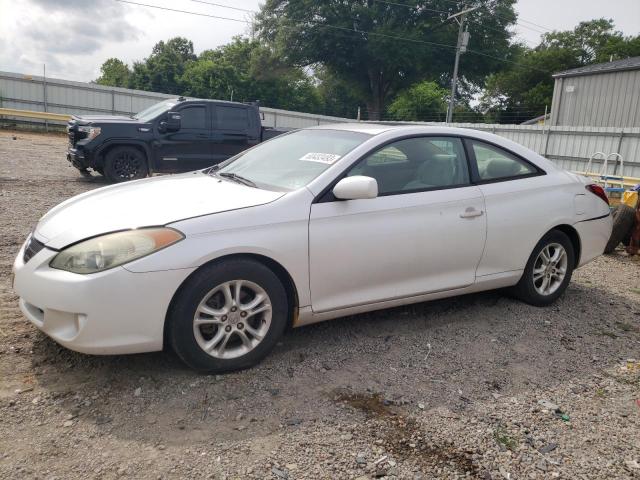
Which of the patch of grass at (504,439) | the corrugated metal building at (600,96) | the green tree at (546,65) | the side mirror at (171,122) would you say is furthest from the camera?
the green tree at (546,65)

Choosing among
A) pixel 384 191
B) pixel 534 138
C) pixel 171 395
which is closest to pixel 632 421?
pixel 384 191

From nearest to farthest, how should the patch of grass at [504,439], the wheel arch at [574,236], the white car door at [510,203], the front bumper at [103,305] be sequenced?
the patch of grass at [504,439], the front bumper at [103,305], the white car door at [510,203], the wheel arch at [574,236]

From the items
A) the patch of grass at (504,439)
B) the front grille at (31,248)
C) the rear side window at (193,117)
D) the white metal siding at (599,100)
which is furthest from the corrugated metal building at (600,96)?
the front grille at (31,248)

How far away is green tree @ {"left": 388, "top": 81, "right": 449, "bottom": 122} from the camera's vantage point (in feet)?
166

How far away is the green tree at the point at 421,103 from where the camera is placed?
50.5 metres

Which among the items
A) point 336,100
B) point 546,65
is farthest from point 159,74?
point 546,65

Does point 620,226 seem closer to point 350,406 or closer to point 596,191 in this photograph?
point 596,191

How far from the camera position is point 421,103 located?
5250 centimetres

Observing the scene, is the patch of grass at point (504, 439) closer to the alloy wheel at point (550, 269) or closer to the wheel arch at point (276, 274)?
the wheel arch at point (276, 274)

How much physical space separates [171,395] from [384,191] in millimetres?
1938

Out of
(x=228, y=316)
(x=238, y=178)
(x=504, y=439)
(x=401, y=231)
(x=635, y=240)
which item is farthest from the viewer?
(x=635, y=240)

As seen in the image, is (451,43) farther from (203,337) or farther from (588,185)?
(203,337)

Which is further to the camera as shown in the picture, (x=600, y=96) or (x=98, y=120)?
(x=600, y=96)

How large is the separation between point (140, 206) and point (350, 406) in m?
1.75
